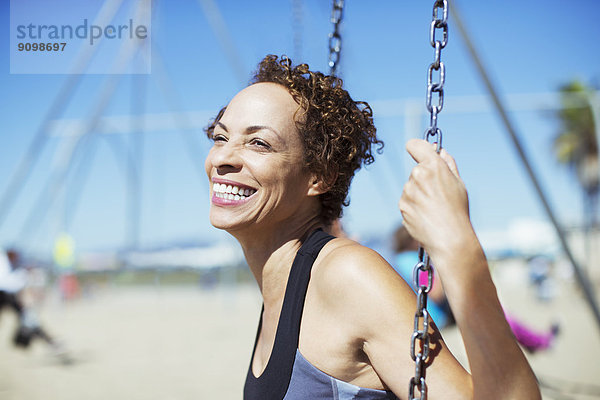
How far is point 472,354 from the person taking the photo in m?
1.13

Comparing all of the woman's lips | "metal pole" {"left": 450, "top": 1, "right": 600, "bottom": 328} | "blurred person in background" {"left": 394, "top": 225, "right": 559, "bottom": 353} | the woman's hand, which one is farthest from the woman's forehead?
"metal pole" {"left": 450, "top": 1, "right": 600, "bottom": 328}

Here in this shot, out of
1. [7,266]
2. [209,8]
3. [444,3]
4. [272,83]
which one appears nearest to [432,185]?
[444,3]

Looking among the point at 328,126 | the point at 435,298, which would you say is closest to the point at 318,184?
the point at 328,126

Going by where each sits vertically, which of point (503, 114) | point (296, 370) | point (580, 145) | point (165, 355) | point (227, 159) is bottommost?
point (165, 355)

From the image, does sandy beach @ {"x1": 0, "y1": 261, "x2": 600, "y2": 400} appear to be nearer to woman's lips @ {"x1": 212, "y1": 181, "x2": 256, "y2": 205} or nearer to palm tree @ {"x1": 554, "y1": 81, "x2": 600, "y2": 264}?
woman's lips @ {"x1": 212, "y1": 181, "x2": 256, "y2": 205}

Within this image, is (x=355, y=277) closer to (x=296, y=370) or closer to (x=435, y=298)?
(x=296, y=370)

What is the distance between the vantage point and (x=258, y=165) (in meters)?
1.86

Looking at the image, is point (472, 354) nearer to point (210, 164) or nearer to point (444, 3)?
point (444, 3)

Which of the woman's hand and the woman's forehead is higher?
the woman's forehead

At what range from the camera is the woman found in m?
1.14

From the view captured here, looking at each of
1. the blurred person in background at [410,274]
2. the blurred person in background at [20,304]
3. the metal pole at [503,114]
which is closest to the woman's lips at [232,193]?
the blurred person in background at [410,274]

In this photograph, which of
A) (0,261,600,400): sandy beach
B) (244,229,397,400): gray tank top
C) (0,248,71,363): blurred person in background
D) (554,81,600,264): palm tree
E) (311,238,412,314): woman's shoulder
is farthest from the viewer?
(554,81,600,264): palm tree

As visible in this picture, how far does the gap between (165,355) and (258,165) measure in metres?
7.60

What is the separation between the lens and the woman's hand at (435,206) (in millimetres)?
1147
